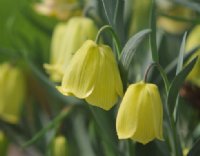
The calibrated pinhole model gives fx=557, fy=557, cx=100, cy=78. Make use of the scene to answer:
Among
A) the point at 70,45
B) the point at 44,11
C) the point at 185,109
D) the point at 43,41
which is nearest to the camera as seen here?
the point at 70,45

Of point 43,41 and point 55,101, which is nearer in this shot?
point 55,101

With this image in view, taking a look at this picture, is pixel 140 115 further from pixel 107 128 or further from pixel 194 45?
pixel 194 45

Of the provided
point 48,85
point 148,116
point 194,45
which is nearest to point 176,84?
point 148,116

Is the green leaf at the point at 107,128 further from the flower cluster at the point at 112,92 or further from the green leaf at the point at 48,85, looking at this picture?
the green leaf at the point at 48,85

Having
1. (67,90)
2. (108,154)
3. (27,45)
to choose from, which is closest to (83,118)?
(27,45)

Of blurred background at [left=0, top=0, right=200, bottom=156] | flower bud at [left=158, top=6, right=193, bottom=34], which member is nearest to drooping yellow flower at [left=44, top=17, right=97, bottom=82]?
blurred background at [left=0, top=0, right=200, bottom=156]

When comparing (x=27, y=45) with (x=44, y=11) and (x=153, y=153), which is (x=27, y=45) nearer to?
(x=44, y=11)

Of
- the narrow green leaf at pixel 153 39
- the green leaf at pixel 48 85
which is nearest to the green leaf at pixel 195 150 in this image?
the narrow green leaf at pixel 153 39
